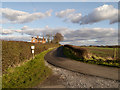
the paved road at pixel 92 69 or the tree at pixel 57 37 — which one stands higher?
the tree at pixel 57 37

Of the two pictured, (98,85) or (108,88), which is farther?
(98,85)

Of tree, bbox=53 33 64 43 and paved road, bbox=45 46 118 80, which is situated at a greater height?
tree, bbox=53 33 64 43

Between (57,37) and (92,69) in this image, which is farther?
(57,37)

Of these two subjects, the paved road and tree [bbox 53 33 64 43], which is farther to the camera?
tree [bbox 53 33 64 43]

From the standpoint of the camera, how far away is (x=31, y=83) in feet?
14.5

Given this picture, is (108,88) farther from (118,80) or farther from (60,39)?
(60,39)

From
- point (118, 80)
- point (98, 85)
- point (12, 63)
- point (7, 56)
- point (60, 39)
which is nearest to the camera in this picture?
point (98, 85)

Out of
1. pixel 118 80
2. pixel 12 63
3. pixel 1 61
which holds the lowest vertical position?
pixel 118 80

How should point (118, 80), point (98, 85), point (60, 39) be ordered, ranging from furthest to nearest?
point (60, 39) < point (118, 80) < point (98, 85)

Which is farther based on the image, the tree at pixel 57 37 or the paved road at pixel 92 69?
the tree at pixel 57 37

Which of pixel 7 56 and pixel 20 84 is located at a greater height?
pixel 7 56

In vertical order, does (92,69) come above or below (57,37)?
below

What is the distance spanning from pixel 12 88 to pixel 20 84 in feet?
1.46

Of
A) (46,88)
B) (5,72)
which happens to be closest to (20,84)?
(46,88)
